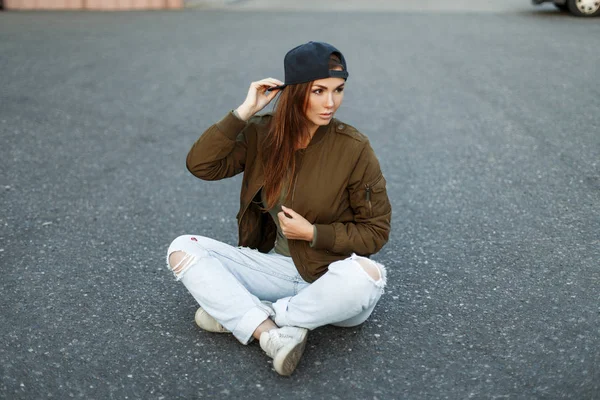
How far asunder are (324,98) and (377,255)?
156cm

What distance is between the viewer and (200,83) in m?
9.31

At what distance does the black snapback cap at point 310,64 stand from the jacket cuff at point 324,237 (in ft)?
2.06

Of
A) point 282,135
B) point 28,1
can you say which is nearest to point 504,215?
point 282,135

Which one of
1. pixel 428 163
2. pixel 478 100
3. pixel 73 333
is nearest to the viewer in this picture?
pixel 73 333

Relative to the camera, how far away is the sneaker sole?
10.5 ft

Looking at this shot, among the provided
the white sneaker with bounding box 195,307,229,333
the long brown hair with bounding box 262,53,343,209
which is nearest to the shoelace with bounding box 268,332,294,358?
the white sneaker with bounding box 195,307,229,333

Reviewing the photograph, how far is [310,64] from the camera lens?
131 inches

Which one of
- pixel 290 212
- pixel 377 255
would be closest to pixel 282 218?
pixel 290 212

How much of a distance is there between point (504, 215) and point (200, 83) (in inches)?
196

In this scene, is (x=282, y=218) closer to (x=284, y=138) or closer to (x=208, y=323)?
(x=284, y=138)

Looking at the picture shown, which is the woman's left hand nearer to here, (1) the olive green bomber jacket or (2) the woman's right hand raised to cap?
(1) the olive green bomber jacket

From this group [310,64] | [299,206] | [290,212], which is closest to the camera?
[310,64]

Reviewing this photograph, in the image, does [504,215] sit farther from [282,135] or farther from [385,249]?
[282,135]

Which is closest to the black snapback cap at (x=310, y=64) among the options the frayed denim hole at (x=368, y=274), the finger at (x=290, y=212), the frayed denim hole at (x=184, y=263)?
the finger at (x=290, y=212)
